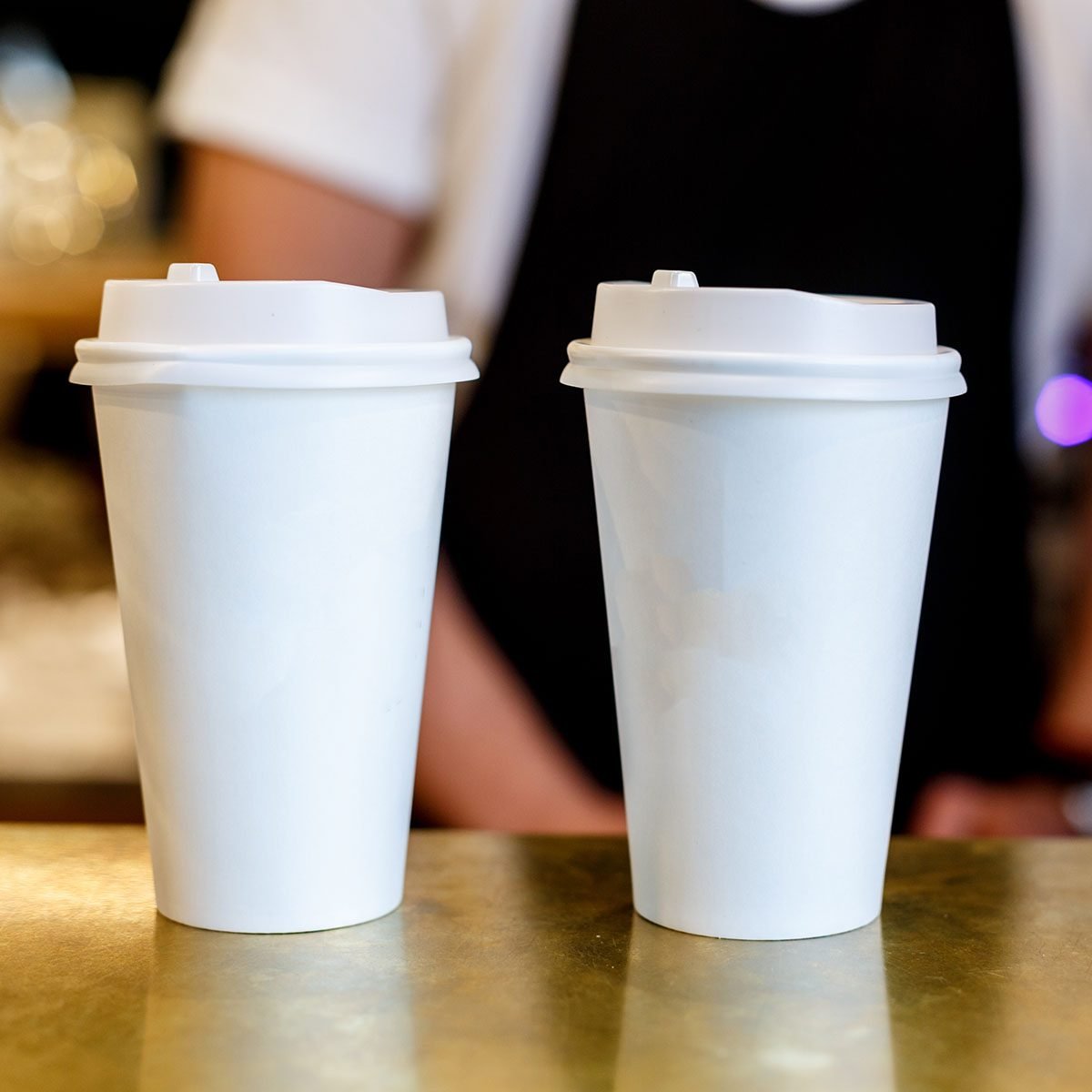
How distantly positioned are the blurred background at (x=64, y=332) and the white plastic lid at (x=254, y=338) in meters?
1.35

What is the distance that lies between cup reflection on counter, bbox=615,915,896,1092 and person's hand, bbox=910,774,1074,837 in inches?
23.0

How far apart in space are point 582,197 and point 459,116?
12 centimetres

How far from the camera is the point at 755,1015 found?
450 millimetres

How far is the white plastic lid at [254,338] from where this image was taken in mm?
496

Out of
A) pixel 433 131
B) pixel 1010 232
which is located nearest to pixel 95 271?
pixel 433 131

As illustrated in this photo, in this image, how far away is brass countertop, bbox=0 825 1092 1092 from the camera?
1.33 feet

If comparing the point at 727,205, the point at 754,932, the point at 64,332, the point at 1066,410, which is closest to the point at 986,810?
the point at 1066,410

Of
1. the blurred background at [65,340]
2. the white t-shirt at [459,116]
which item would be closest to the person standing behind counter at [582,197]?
the white t-shirt at [459,116]

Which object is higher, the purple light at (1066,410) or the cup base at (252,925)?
the purple light at (1066,410)

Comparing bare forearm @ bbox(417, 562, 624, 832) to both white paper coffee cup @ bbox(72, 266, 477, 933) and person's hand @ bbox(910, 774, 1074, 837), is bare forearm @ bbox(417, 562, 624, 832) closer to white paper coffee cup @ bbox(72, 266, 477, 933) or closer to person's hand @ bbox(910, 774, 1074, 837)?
person's hand @ bbox(910, 774, 1074, 837)

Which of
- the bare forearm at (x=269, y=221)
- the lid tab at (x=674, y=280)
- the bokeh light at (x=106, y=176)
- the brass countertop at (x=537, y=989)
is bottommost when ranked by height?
the brass countertop at (x=537, y=989)

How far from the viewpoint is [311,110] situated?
1.04 meters

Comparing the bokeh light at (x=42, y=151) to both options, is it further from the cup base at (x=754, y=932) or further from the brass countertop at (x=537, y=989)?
the cup base at (x=754, y=932)

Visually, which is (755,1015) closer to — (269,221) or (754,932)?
(754,932)
